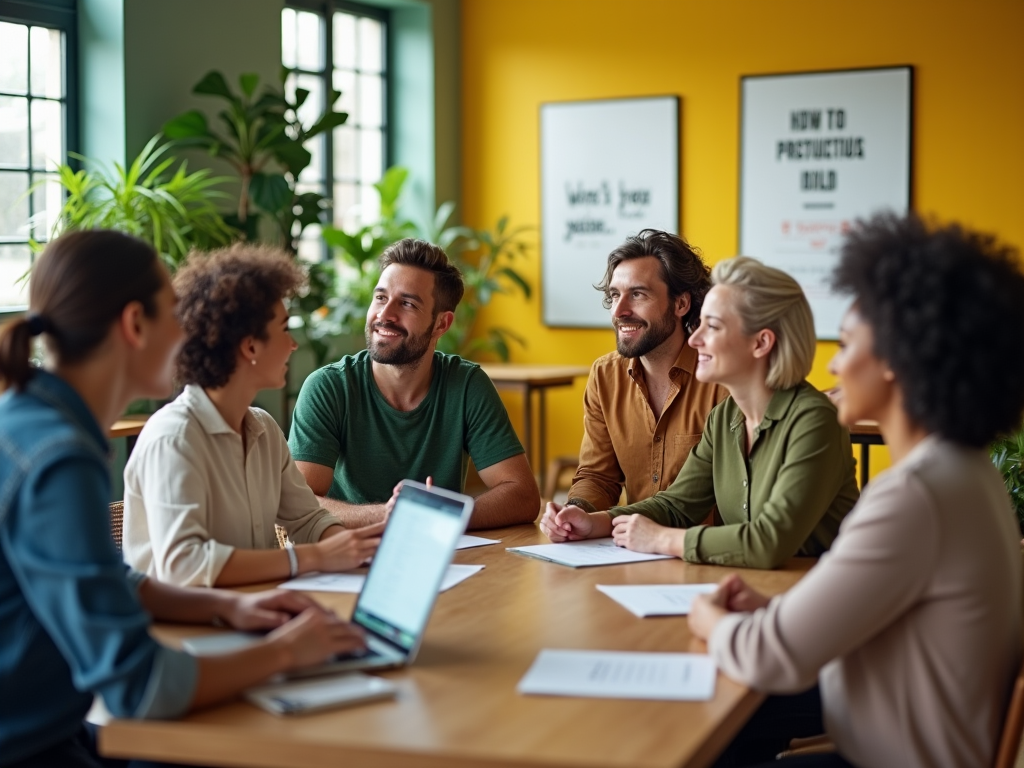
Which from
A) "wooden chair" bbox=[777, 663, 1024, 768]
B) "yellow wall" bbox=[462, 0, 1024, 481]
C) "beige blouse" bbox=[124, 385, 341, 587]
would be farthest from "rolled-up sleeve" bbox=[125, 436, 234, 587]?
"yellow wall" bbox=[462, 0, 1024, 481]

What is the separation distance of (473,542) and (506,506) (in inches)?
9.5

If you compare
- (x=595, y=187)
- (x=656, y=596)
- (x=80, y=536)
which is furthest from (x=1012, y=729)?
(x=595, y=187)

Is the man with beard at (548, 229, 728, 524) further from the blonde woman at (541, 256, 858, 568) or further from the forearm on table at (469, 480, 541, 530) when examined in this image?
the blonde woman at (541, 256, 858, 568)

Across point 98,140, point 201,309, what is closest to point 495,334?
point 98,140

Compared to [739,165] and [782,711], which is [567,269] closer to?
[739,165]

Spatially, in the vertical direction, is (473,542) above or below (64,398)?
below

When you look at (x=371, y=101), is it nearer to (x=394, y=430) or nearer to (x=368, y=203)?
(x=368, y=203)

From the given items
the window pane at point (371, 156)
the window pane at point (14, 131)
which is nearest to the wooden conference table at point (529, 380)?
the window pane at point (371, 156)

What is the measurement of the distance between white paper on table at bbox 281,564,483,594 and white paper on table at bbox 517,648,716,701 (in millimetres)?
433

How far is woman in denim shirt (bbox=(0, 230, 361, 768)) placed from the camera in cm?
147

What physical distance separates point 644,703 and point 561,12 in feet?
19.7

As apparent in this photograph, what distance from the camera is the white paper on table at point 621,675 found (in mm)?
1604

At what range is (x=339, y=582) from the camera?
2.20 m

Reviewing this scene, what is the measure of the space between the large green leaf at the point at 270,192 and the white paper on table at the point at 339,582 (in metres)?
3.04
